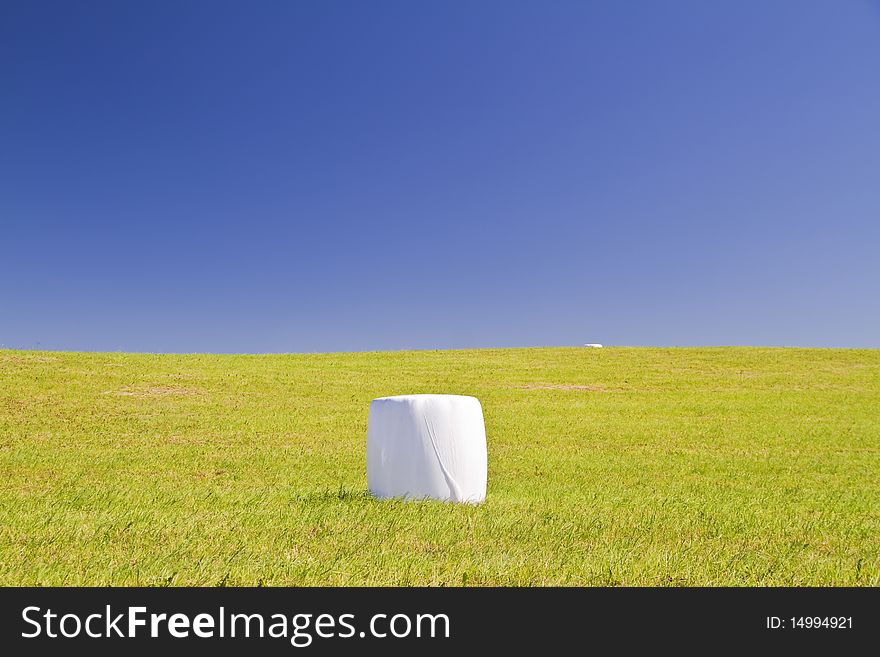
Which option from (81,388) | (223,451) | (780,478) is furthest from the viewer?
(81,388)

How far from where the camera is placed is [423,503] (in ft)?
24.1

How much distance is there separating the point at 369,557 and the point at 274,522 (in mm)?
1683

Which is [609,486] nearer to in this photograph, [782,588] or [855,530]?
[855,530]

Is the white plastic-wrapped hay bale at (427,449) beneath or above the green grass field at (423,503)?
above

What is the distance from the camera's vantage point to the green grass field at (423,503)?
15.7 ft

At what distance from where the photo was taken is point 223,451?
1410 centimetres

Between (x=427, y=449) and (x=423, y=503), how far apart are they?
647 mm

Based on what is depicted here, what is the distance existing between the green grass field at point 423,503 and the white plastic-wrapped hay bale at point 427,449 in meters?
0.41

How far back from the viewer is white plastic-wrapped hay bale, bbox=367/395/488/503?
7621 mm
